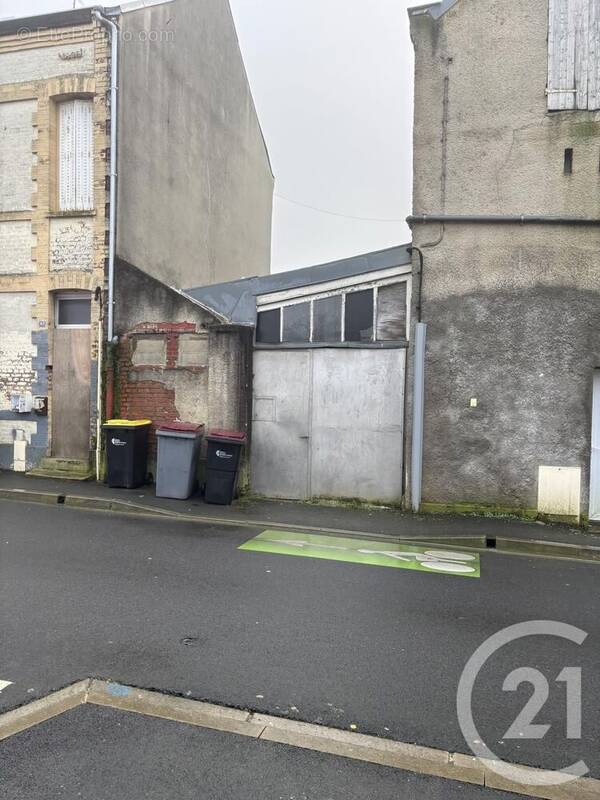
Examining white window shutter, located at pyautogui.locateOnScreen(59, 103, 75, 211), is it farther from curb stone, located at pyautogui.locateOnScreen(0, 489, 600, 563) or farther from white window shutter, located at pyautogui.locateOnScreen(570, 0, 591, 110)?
white window shutter, located at pyautogui.locateOnScreen(570, 0, 591, 110)

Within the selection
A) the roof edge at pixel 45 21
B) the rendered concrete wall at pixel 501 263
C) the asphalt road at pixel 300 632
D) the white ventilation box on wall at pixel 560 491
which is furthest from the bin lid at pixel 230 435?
the roof edge at pixel 45 21

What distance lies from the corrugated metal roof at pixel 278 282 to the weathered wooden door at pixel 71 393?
2461 millimetres

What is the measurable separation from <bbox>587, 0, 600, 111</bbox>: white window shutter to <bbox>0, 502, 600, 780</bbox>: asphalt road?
6.48 m

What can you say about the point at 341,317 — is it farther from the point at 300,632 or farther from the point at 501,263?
the point at 300,632

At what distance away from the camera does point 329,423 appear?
31.3 ft

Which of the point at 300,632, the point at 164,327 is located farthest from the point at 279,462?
the point at 300,632

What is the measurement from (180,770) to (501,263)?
25.6 ft

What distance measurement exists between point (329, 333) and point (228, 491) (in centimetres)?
297

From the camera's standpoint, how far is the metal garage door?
9266 millimetres

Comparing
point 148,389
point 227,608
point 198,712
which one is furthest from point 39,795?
point 148,389

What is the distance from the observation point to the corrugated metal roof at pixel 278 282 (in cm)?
925

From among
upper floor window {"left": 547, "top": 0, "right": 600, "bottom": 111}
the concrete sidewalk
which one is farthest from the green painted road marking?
upper floor window {"left": 547, "top": 0, "right": 600, "bottom": 111}

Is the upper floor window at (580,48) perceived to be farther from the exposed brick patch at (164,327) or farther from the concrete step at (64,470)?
the concrete step at (64,470)

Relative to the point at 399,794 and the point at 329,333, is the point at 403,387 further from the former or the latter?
the point at 399,794
